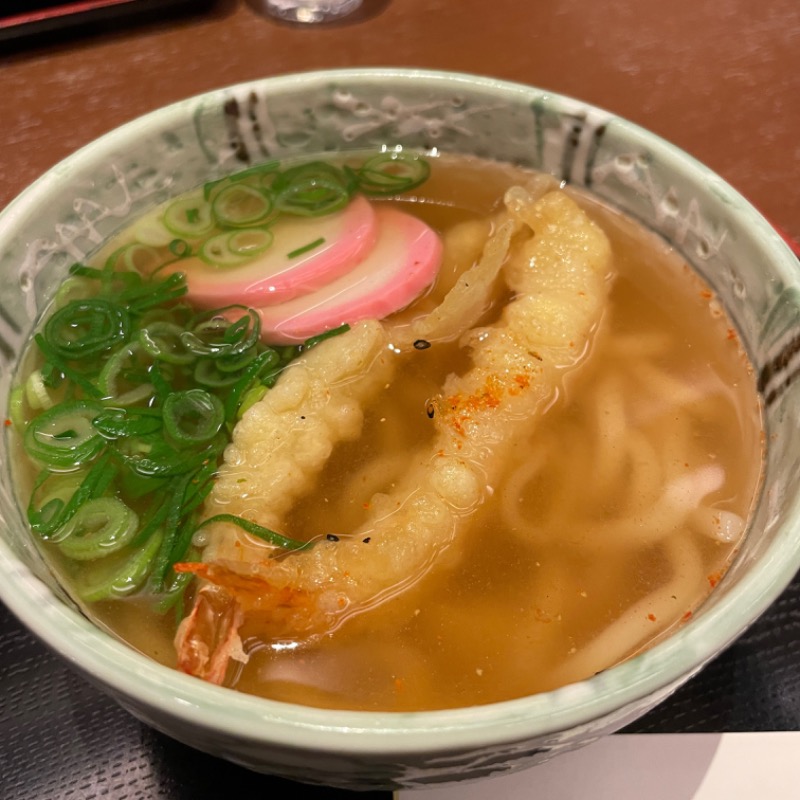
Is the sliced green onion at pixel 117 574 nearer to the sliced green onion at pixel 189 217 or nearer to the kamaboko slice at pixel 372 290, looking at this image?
the kamaboko slice at pixel 372 290

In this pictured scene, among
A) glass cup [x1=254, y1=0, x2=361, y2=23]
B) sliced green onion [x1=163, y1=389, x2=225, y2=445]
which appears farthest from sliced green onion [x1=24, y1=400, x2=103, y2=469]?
glass cup [x1=254, y1=0, x2=361, y2=23]

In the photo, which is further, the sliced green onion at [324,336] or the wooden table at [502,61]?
the wooden table at [502,61]

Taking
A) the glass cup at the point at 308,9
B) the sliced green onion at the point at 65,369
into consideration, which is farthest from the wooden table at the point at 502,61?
the sliced green onion at the point at 65,369

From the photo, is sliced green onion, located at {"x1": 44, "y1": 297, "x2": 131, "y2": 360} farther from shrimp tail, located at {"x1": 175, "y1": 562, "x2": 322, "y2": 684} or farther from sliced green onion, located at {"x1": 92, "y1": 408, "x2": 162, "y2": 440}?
shrimp tail, located at {"x1": 175, "y1": 562, "x2": 322, "y2": 684}

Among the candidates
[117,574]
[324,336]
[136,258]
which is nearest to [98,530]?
[117,574]

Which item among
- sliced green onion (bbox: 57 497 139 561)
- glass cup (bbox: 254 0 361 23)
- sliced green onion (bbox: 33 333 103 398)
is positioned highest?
glass cup (bbox: 254 0 361 23)

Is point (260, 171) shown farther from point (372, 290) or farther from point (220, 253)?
point (372, 290)
